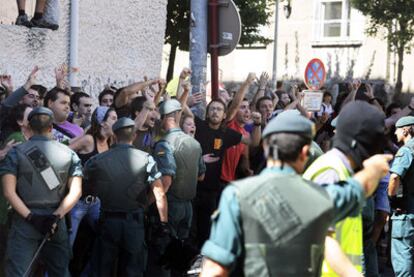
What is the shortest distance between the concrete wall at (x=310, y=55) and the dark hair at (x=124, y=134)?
21247mm

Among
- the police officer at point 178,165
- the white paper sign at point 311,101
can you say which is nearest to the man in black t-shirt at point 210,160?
the police officer at point 178,165

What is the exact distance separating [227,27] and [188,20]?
1494cm

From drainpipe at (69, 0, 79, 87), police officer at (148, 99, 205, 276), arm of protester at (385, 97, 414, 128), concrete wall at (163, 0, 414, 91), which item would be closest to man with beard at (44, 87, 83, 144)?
police officer at (148, 99, 205, 276)

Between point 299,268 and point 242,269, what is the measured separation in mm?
262

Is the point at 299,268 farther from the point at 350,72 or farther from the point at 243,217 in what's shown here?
the point at 350,72

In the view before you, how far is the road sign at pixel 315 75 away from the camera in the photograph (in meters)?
12.8

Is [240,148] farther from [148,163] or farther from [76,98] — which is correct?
[148,163]

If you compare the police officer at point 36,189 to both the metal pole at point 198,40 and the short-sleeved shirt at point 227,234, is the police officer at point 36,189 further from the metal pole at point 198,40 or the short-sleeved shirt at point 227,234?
the metal pole at point 198,40

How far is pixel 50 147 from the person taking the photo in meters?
6.39

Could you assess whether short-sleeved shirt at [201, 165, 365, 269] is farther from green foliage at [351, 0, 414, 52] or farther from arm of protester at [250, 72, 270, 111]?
green foliage at [351, 0, 414, 52]

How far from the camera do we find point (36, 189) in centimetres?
635

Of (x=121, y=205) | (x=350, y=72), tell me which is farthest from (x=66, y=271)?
(x=350, y=72)

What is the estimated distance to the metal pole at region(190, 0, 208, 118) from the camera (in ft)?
31.3

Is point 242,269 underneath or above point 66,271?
above
